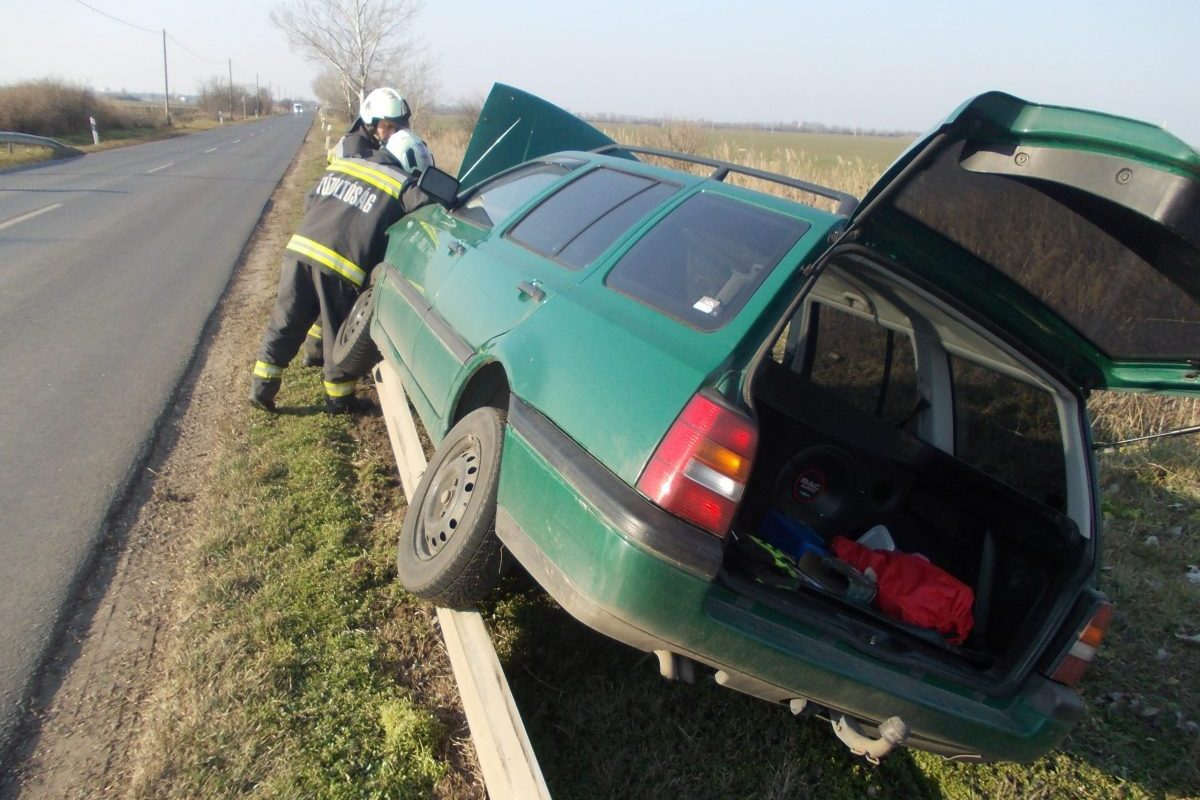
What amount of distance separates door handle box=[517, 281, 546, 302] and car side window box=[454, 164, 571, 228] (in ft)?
3.37

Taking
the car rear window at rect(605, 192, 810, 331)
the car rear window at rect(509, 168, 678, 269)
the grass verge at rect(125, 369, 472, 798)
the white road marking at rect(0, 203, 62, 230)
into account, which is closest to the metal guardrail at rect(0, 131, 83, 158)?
the white road marking at rect(0, 203, 62, 230)

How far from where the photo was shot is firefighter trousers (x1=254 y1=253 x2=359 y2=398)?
16.9 feet

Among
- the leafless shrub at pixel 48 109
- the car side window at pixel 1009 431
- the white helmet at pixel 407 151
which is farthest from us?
the leafless shrub at pixel 48 109

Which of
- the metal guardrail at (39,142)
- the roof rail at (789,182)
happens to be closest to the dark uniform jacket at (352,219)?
the roof rail at (789,182)

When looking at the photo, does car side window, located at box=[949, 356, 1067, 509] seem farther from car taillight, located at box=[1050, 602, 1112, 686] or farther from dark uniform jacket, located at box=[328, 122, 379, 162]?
dark uniform jacket, located at box=[328, 122, 379, 162]

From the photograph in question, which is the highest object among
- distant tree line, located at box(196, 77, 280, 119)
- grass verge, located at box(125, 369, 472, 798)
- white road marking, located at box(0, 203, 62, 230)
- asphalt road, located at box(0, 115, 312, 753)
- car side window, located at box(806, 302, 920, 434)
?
car side window, located at box(806, 302, 920, 434)

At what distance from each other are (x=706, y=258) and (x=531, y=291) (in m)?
0.67

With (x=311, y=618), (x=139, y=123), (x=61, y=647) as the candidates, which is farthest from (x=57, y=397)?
(x=139, y=123)

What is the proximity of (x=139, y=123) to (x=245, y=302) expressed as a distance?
142 feet

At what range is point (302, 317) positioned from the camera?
207 inches

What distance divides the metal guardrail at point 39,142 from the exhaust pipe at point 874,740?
84.5 feet

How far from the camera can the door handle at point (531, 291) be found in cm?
304

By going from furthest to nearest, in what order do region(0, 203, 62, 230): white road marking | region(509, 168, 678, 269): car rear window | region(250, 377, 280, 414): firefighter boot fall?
region(0, 203, 62, 230): white road marking → region(250, 377, 280, 414): firefighter boot → region(509, 168, 678, 269): car rear window

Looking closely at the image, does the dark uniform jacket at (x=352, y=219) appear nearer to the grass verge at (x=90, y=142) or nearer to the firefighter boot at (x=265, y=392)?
the firefighter boot at (x=265, y=392)
